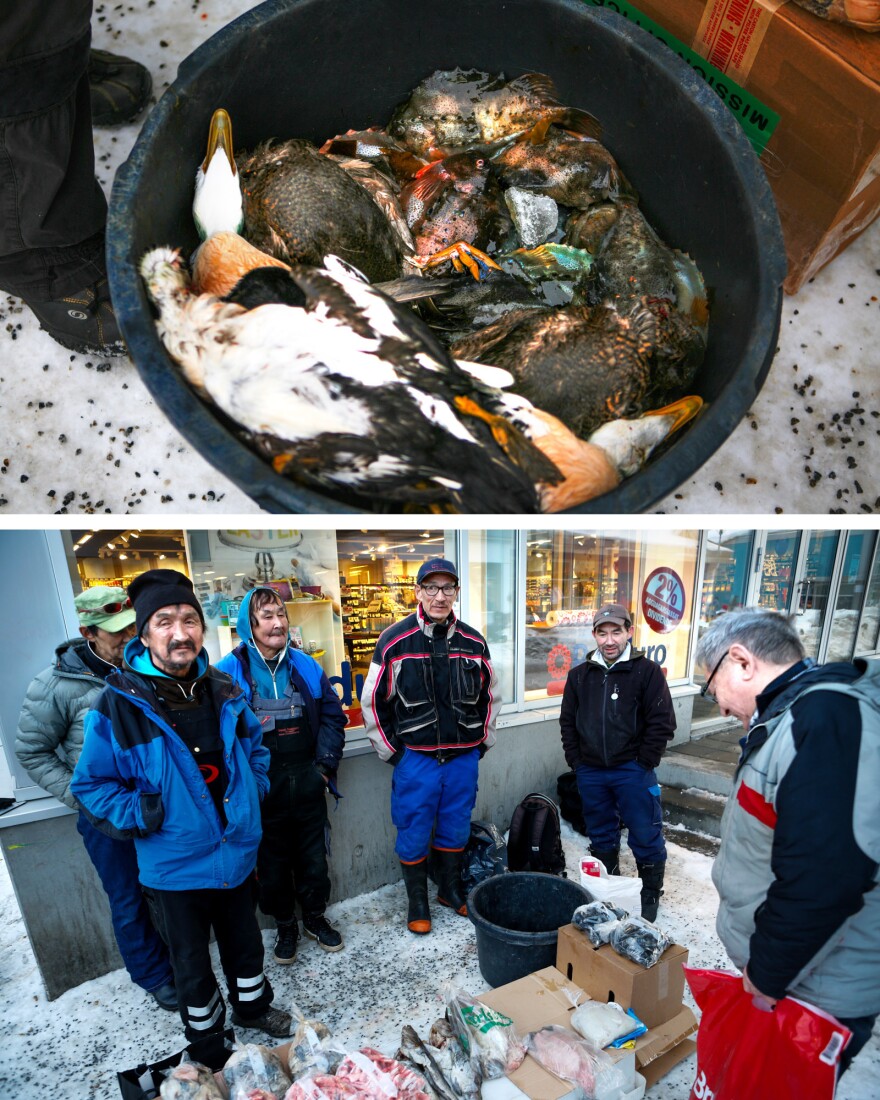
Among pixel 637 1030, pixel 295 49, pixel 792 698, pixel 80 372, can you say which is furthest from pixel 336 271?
pixel 637 1030

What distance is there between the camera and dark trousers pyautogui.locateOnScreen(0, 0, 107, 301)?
1.50m

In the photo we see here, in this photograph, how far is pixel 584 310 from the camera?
1.46m

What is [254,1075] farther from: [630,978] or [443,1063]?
[630,978]

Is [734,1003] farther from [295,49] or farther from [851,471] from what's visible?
[295,49]

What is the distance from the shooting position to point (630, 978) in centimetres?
171

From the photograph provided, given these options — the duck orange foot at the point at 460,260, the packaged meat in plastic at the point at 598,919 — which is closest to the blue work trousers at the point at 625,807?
the packaged meat in plastic at the point at 598,919

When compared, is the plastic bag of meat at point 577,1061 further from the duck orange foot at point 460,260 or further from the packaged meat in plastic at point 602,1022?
the duck orange foot at point 460,260

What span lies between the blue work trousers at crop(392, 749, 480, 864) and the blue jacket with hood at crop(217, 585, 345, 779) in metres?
0.29

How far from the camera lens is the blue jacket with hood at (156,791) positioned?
1649 mm

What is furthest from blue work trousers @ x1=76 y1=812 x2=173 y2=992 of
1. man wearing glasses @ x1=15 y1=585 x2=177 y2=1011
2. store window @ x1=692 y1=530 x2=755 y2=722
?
store window @ x1=692 y1=530 x2=755 y2=722

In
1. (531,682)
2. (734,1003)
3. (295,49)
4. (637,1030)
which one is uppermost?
(295,49)

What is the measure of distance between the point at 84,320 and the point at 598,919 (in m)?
2.31

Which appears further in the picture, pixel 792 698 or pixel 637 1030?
pixel 637 1030

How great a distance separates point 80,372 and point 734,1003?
8.26 ft
